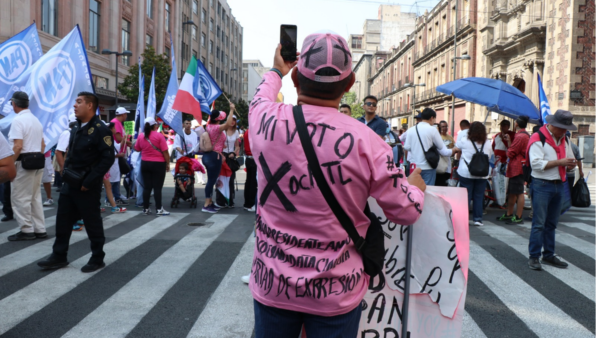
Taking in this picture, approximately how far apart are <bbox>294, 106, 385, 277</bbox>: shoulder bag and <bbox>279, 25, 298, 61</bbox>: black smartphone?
459mm

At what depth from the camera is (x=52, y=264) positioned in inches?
204

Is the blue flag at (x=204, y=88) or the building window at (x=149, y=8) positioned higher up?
the building window at (x=149, y=8)

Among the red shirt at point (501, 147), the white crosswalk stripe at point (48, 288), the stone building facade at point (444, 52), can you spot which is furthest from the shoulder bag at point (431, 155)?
the stone building facade at point (444, 52)

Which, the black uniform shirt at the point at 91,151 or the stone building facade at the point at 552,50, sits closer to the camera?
→ the black uniform shirt at the point at 91,151

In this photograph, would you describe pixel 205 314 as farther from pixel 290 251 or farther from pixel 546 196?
pixel 546 196

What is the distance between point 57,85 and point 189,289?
12.7 feet

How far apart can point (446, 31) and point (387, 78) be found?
1098 inches

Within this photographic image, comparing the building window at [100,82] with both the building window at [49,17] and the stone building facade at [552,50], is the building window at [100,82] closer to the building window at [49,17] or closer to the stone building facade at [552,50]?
the building window at [49,17]

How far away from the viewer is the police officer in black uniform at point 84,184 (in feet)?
16.9

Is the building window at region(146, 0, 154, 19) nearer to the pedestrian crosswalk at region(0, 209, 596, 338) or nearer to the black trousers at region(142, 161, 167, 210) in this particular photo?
the black trousers at region(142, 161, 167, 210)

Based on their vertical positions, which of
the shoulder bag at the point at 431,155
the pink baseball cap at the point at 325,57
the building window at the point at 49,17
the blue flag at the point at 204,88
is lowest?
the shoulder bag at the point at 431,155

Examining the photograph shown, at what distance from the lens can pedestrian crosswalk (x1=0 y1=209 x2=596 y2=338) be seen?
3.72 metres

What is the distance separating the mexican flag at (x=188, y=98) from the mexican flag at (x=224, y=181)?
4.23 ft

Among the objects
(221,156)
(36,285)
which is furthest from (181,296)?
(221,156)
